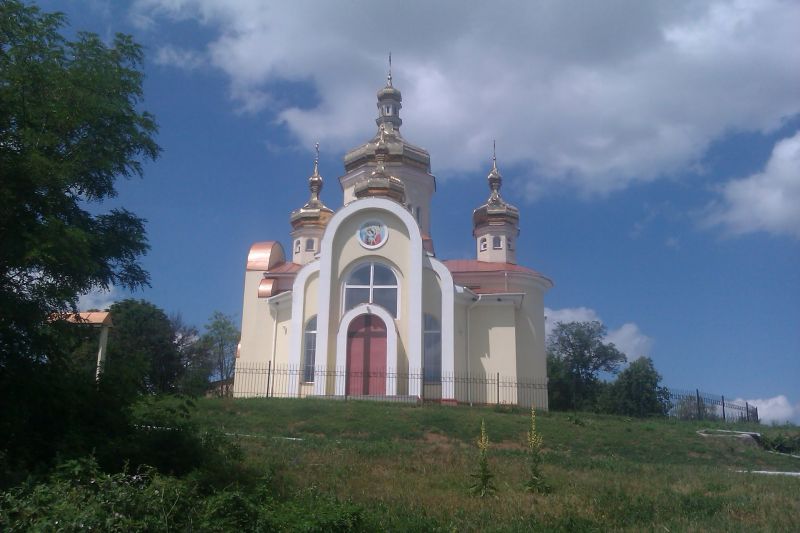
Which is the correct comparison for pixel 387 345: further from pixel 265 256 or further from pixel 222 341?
pixel 222 341

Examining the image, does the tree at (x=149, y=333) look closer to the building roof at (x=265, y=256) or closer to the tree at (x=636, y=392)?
the building roof at (x=265, y=256)

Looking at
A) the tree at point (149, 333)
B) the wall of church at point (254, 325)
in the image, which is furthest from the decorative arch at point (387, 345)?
the tree at point (149, 333)

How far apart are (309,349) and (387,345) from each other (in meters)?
2.97

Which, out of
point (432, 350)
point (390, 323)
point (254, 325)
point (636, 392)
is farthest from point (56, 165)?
point (636, 392)

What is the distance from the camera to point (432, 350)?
23.0 meters

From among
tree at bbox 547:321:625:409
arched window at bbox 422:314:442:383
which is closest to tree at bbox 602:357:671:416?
tree at bbox 547:321:625:409

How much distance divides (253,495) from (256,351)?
66.3 feet

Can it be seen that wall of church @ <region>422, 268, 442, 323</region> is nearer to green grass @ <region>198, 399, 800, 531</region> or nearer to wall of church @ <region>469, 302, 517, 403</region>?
wall of church @ <region>469, 302, 517, 403</region>

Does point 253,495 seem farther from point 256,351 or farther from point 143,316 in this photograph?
point 143,316

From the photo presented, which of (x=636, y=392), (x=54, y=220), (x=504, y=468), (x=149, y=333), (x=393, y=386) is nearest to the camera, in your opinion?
(x=54, y=220)

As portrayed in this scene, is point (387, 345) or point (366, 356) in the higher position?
point (387, 345)

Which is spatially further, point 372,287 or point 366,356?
point 372,287

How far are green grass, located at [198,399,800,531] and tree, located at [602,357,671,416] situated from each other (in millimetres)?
19147

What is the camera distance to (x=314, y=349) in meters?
23.3
